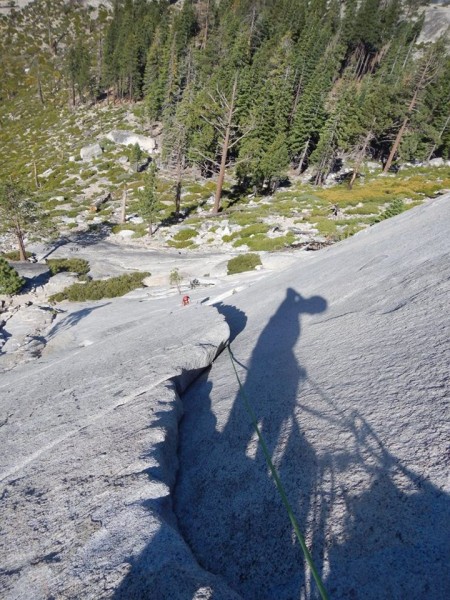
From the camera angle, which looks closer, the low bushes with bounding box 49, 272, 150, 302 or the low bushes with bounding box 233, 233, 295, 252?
the low bushes with bounding box 49, 272, 150, 302

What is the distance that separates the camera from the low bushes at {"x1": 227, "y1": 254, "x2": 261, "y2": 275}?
21.5 meters

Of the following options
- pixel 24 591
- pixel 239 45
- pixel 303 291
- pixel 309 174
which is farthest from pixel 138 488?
pixel 239 45

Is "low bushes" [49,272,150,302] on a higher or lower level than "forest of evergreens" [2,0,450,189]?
lower

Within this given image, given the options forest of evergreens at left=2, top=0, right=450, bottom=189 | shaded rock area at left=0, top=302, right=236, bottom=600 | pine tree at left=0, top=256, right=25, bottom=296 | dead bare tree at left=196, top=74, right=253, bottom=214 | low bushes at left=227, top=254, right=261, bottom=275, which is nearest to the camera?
shaded rock area at left=0, top=302, right=236, bottom=600

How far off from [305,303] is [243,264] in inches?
503

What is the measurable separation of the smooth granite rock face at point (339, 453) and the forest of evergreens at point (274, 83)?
107 feet

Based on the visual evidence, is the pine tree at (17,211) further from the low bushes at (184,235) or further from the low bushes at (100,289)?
the low bushes at (184,235)

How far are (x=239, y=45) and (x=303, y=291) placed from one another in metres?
80.0

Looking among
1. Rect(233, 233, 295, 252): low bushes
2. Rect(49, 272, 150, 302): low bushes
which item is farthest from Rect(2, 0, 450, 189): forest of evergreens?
Rect(49, 272, 150, 302): low bushes

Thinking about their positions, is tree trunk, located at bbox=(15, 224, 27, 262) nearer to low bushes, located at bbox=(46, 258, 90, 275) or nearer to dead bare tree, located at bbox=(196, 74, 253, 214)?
low bushes, located at bbox=(46, 258, 90, 275)

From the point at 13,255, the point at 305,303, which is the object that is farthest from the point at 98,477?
the point at 13,255

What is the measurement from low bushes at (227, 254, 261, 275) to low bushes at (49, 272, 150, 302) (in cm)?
677

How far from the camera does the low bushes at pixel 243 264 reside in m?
21.5

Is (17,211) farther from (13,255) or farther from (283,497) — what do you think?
(283,497)
